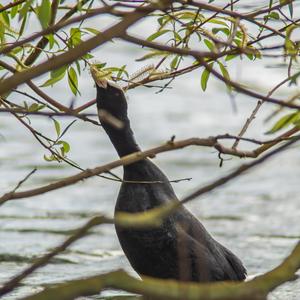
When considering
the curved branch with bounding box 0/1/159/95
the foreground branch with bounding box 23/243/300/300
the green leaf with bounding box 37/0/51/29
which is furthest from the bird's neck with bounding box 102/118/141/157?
the foreground branch with bounding box 23/243/300/300

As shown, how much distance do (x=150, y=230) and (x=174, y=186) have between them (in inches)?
150

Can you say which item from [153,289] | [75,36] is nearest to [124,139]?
[75,36]

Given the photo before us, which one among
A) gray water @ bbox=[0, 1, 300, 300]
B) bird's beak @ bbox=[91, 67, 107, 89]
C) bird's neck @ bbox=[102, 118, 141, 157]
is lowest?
bird's neck @ bbox=[102, 118, 141, 157]

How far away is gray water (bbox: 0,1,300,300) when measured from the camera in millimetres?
5234

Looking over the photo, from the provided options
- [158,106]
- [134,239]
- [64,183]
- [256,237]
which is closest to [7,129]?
[158,106]

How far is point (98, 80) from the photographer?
3.21 m

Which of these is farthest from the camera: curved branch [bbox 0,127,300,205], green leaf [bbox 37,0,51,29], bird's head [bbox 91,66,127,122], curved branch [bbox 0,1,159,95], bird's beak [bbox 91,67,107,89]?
bird's head [bbox 91,66,127,122]

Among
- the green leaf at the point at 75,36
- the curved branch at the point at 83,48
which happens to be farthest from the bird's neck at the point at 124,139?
the curved branch at the point at 83,48

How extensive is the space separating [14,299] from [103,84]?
1.20m

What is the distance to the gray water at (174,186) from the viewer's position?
5.23 meters

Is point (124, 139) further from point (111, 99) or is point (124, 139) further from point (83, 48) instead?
point (83, 48)

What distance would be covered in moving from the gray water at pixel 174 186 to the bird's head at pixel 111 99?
17.0 inches

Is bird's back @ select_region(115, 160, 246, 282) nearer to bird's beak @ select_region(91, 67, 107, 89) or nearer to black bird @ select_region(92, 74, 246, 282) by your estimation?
black bird @ select_region(92, 74, 246, 282)

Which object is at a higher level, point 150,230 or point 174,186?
point 174,186
